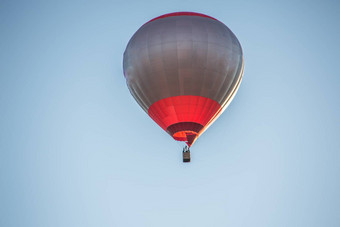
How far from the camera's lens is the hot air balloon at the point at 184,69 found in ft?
39.9

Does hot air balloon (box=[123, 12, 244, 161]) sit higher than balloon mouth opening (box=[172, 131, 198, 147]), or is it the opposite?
hot air balloon (box=[123, 12, 244, 161])

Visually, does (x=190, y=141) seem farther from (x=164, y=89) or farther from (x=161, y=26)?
(x=161, y=26)

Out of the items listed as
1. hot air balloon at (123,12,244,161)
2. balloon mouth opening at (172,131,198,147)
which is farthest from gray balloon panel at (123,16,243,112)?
balloon mouth opening at (172,131,198,147)

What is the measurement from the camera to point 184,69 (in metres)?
12.1

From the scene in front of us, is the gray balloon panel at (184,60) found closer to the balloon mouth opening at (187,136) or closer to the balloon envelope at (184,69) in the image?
the balloon envelope at (184,69)

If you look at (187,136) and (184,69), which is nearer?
(184,69)

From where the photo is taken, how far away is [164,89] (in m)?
12.5

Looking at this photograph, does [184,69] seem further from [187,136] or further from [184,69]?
[187,136]

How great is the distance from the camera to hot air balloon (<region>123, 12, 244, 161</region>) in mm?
12164

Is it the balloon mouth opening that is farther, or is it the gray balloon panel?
the balloon mouth opening

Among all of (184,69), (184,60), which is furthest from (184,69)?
(184,60)

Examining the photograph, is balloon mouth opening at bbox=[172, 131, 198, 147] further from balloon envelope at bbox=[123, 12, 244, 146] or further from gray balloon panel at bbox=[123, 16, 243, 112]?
gray balloon panel at bbox=[123, 16, 243, 112]

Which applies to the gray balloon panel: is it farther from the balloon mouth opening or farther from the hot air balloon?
the balloon mouth opening

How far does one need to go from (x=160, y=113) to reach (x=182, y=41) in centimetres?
309
